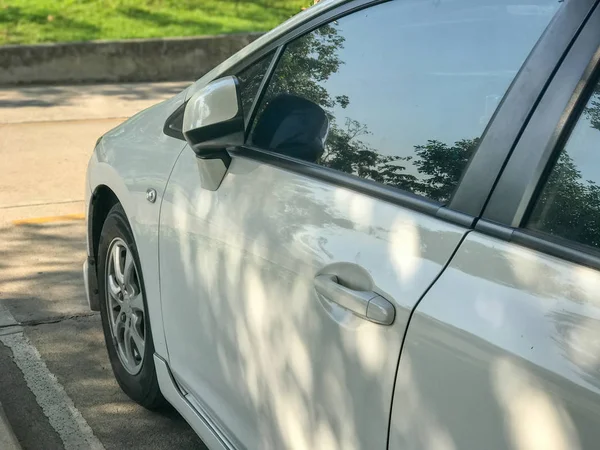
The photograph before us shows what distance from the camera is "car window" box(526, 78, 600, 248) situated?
163cm

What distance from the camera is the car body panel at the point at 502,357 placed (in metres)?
1.43

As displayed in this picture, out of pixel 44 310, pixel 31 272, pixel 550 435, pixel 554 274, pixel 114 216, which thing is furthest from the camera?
pixel 31 272

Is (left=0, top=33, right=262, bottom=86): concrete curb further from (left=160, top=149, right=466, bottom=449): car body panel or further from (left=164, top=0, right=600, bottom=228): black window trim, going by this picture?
(left=164, top=0, right=600, bottom=228): black window trim

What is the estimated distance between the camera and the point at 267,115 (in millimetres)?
2639

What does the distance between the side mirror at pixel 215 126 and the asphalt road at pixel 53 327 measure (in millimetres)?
1315

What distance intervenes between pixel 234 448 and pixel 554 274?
1324 mm

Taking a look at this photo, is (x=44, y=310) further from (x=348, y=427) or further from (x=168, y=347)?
(x=348, y=427)

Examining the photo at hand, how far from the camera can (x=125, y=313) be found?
345 centimetres

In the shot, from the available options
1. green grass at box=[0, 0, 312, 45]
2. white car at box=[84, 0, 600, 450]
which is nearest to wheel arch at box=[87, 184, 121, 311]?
white car at box=[84, 0, 600, 450]

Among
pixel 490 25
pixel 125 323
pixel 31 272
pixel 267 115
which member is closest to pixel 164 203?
pixel 267 115

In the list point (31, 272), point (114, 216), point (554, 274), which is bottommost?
point (31, 272)

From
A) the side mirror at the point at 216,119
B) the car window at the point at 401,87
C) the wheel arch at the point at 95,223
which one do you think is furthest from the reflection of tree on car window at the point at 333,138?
the wheel arch at the point at 95,223

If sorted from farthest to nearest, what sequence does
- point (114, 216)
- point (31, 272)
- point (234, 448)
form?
point (31, 272), point (114, 216), point (234, 448)

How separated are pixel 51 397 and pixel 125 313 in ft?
2.03
